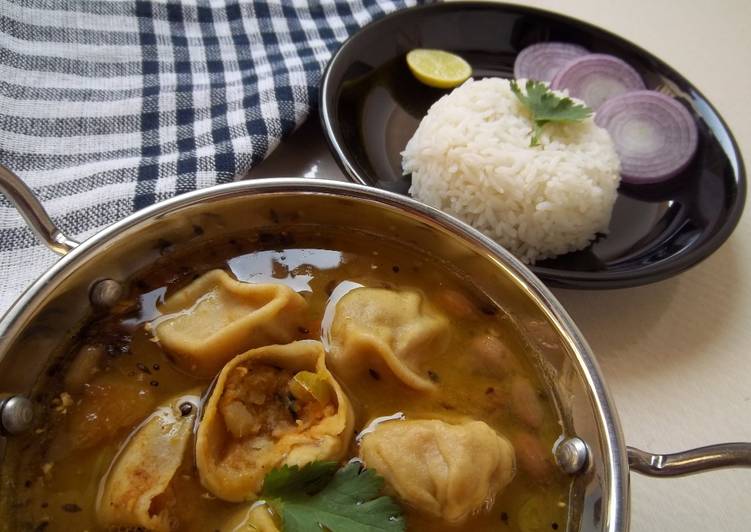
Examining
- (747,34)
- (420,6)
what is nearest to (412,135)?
(420,6)

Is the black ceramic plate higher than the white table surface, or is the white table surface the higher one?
the black ceramic plate

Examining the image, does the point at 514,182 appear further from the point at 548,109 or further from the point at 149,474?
the point at 149,474

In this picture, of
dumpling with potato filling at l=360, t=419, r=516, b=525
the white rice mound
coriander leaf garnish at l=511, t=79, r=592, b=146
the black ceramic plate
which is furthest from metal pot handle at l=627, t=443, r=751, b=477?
coriander leaf garnish at l=511, t=79, r=592, b=146

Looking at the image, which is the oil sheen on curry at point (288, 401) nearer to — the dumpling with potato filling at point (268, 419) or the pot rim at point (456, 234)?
the dumpling with potato filling at point (268, 419)

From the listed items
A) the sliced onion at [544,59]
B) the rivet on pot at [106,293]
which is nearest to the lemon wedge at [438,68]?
the sliced onion at [544,59]

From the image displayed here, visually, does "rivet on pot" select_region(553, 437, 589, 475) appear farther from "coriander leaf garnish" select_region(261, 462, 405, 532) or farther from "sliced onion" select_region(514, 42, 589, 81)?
"sliced onion" select_region(514, 42, 589, 81)
